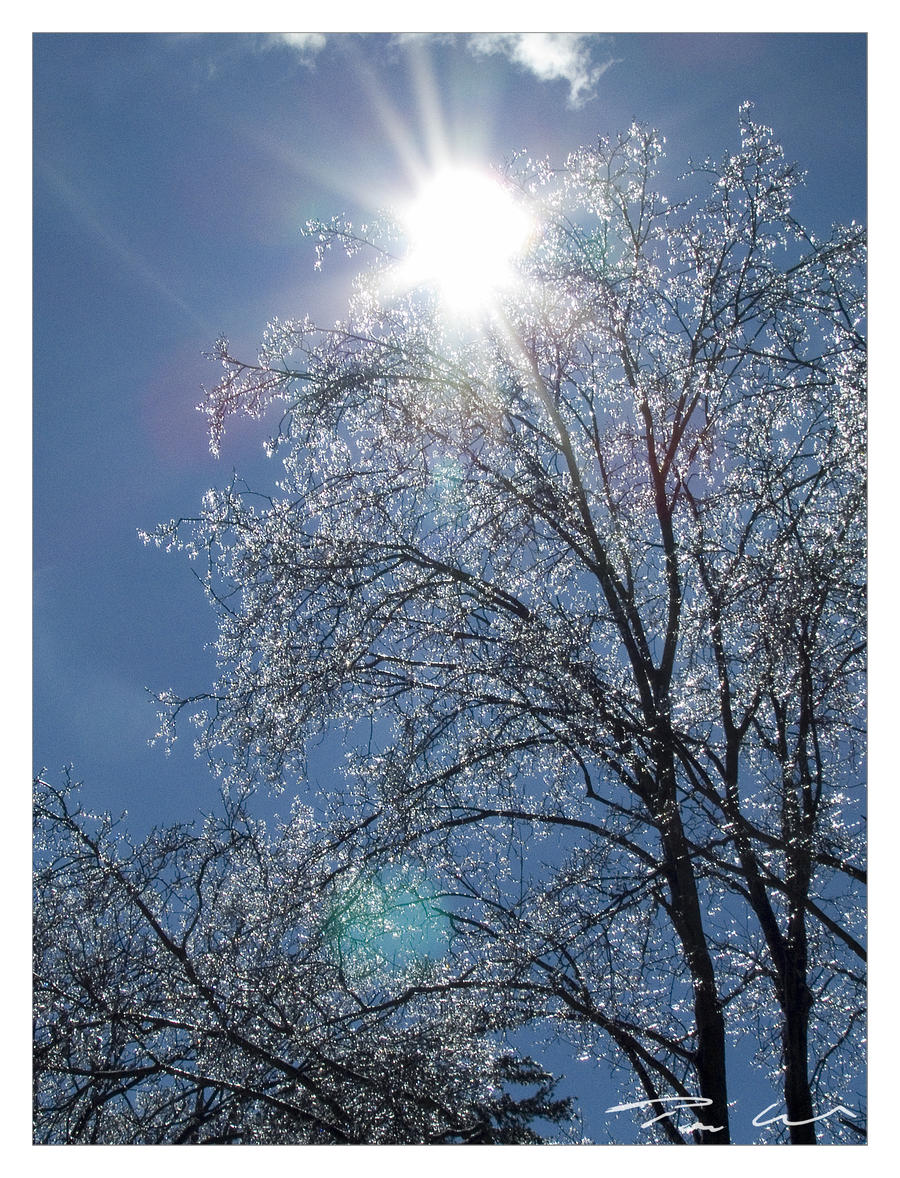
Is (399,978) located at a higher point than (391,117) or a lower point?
lower

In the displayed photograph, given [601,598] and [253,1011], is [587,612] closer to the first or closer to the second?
[601,598]

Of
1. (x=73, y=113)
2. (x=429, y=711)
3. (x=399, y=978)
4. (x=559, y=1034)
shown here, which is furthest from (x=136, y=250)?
(x=559, y=1034)

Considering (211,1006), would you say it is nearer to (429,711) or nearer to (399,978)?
(399,978)

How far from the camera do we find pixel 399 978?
2.84 meters

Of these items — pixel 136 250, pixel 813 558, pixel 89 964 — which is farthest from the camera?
pixel 136 250

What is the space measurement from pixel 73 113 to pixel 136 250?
0.43 m
